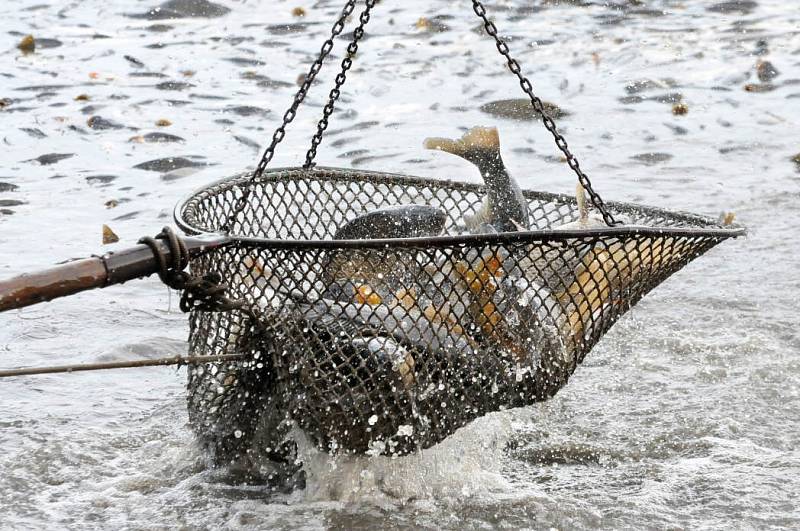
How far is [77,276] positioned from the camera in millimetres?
2895

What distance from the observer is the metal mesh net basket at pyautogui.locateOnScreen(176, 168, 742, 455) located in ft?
11.5

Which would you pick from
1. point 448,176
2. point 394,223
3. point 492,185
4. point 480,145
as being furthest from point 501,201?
point 448,176

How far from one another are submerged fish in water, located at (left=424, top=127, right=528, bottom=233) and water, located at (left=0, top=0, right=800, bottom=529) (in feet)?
2.57

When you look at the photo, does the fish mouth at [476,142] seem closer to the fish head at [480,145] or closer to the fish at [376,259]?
the fish head at [480,145]

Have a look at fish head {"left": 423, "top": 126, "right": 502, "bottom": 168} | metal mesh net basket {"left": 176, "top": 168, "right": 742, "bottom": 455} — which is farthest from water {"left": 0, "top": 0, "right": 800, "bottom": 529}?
fish head {"left": 423, "top": 126, "right": 502, "bottom": 168}

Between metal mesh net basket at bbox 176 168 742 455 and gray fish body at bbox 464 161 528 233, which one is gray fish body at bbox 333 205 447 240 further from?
metal mesh net basket at bbox 176 168 742 455

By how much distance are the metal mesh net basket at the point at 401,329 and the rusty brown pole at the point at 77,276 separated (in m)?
0.37

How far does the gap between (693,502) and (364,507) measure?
114cm

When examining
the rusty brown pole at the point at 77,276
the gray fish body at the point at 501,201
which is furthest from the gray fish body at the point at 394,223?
the rusty brown pole at the point at 77,276

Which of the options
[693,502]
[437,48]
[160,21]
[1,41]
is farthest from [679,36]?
[693,502]

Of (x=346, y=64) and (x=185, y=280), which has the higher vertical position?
(x=346, y=64)

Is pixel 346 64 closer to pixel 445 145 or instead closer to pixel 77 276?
pixel 445 145

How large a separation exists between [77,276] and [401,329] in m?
1.05

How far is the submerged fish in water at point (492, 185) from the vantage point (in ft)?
15.0
